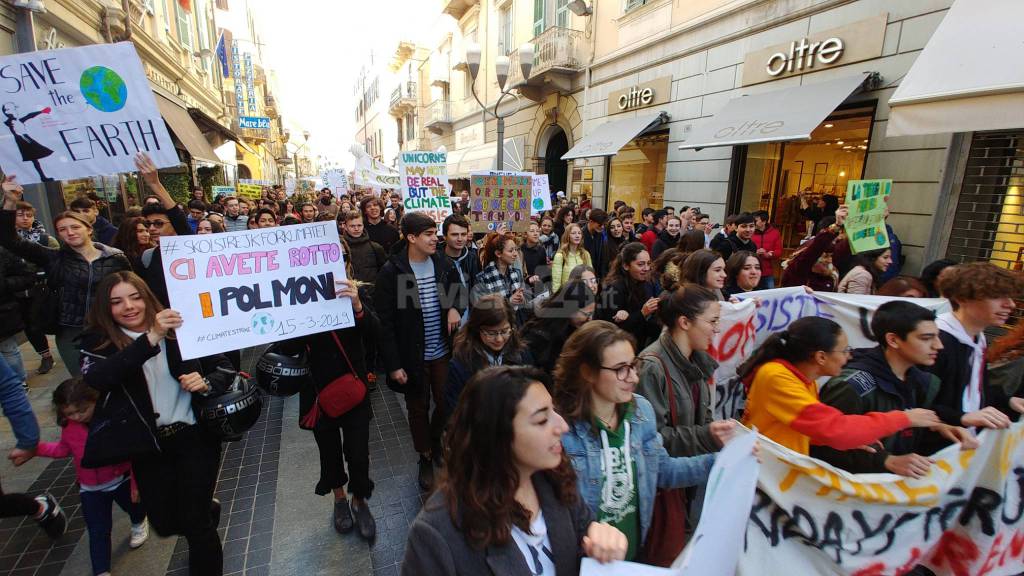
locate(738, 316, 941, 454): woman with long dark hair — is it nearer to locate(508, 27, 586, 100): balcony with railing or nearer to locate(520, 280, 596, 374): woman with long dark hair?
locate(520, 280, 596, 374): woman with long dark hair

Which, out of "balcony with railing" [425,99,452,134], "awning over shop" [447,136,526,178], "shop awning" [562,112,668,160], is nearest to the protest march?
"shop awning" [562,112,668,160]

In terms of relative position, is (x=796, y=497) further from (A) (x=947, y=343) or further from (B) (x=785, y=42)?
(B) (x=785, y=42)

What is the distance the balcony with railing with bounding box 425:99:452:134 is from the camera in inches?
1108

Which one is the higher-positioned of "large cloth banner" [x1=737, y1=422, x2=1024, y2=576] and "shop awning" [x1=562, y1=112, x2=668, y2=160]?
"shop awning" [x1=562, y1=112, x2=668, y2=160]

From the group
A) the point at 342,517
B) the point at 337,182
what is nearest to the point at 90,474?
the point at 342,517

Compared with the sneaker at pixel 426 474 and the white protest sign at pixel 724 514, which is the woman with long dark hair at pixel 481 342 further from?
the white protest sign at pixel 724 514

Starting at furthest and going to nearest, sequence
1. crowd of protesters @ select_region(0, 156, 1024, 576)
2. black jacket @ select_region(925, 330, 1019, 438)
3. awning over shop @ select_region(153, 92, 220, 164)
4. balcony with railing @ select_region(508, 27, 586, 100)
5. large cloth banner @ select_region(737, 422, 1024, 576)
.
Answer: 1. balcony with railing @ select_region(508, 27, 586, 100)
2. awning over shop @ select_region(153, 92, 220, 164)
3. black jacket @ select_region(925, 330, 1019, 438)
4. large cloth banner @ select_region(737, 422, 1024, 576)
5. crowd of protesters @ select_region(0, 156, 1024, 576)

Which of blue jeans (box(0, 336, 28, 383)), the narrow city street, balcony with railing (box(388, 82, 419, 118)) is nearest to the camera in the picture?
the narrow city street

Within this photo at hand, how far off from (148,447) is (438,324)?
1.92 m

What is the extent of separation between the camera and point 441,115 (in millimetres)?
28188

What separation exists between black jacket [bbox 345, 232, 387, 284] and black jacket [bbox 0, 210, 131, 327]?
2.16m

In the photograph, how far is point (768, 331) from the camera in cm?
392

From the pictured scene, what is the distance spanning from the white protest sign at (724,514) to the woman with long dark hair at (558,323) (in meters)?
1.73

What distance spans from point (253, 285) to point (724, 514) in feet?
8.21
